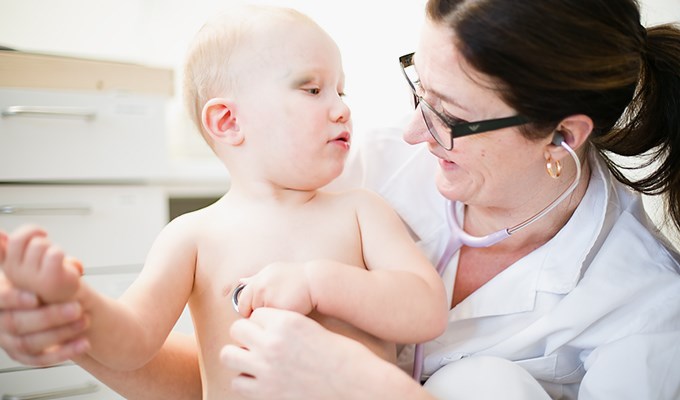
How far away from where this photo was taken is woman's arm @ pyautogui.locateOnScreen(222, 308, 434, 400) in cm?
84

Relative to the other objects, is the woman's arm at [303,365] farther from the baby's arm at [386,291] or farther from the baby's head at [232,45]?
the baby's head at [232,45]

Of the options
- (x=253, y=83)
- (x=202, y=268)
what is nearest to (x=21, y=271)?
(x=202, y=268)

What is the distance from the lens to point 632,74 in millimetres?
1037

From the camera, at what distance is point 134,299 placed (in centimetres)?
87

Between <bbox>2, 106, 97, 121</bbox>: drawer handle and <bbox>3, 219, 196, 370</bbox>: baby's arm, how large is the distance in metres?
0.90

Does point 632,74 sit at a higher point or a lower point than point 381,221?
higher

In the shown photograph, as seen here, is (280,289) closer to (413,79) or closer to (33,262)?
(33,262)

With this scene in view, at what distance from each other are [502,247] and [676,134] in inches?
14.0

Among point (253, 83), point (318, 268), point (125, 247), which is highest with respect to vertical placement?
point (253, 83)

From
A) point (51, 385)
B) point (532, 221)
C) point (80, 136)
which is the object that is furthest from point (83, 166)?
point (532, 221)

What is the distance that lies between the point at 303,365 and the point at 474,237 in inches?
18.0

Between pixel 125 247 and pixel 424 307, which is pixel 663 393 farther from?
pixel 125 247

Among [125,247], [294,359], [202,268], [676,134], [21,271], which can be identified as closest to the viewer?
[21,271]

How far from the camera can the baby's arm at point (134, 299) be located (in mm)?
640
